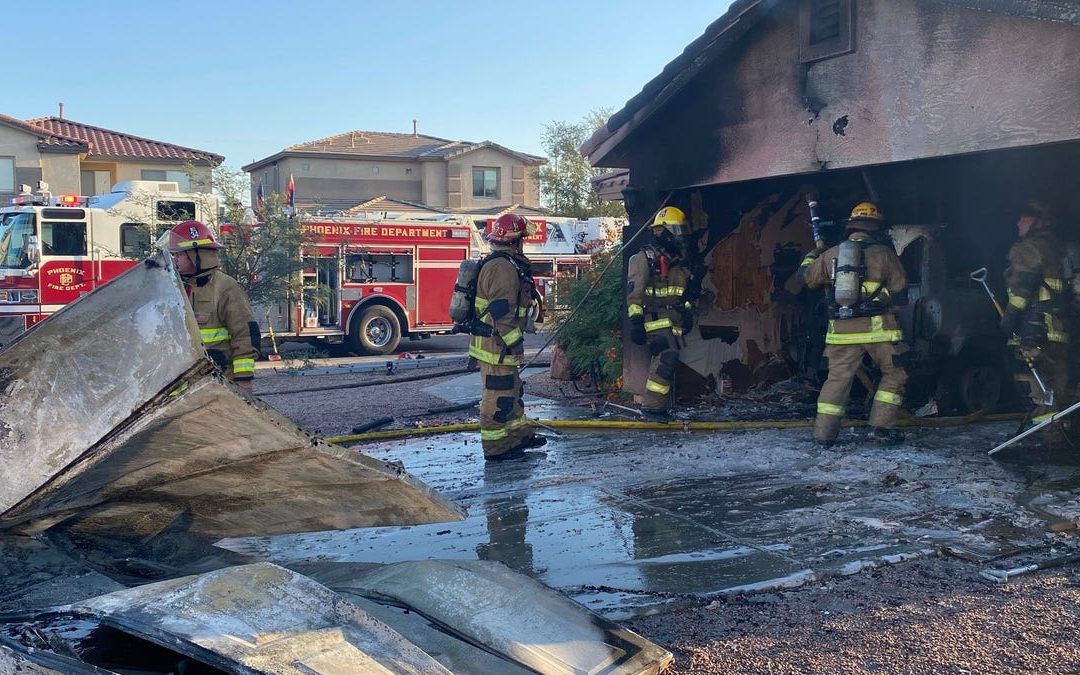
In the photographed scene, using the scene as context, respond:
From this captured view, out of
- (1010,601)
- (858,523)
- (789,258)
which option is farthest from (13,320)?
(1010,601)

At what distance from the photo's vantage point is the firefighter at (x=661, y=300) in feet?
27.2

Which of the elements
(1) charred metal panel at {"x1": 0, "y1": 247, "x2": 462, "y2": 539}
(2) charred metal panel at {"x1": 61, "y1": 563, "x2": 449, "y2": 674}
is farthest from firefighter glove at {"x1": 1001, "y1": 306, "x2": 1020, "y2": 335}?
(2) charred metal panel at {"x1": 61, "y1": 563, "x2": 449, "y2": 674}

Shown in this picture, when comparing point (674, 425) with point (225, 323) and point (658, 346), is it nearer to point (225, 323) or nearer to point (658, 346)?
point (658, 346)

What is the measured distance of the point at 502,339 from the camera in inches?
279

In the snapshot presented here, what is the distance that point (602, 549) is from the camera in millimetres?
5031

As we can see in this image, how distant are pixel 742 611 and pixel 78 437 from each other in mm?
2722

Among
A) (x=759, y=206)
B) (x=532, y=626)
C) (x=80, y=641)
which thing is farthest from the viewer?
(x=759, y=206)

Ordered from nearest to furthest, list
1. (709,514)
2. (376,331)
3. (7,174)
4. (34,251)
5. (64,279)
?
1. (709,514)
2. (34,251)
3. (64,279)
4. (376,331)
5. (7,174)

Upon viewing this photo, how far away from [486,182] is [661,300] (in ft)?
108

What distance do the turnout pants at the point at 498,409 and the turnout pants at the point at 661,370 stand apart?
1.61m

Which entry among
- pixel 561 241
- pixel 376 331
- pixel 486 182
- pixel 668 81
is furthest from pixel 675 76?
pixel 486 182

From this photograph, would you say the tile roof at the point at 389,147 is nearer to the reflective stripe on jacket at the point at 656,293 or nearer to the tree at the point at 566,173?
the tree at the point at 566,173

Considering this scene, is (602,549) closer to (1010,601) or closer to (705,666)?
(705,666)

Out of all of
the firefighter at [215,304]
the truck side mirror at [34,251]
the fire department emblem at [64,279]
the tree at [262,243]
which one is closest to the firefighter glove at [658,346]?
the firefighter at [215,304]
